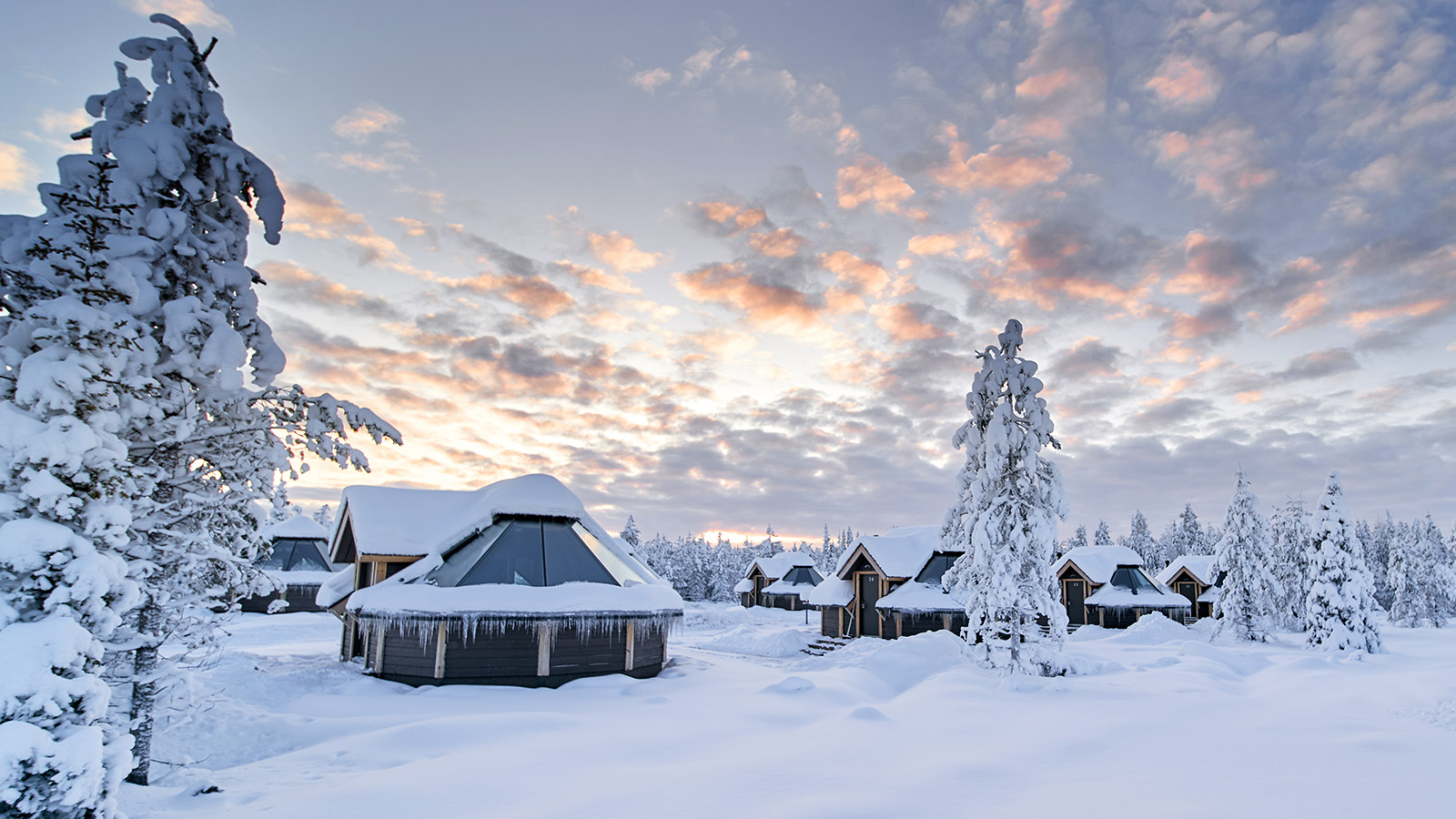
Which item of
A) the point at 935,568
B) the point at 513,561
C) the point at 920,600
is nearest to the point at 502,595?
the point at 513,561

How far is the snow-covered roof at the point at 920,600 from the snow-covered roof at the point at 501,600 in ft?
53.6

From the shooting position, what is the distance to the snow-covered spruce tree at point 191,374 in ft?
24.0

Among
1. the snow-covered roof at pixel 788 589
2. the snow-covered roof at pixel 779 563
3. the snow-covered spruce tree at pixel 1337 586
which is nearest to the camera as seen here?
the snow-covered spruce tree at pixel 1337 586

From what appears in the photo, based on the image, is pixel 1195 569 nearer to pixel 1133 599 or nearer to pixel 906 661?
pixel 1133 599

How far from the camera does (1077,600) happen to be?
43812 millimetres

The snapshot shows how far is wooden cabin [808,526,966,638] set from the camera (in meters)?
31.9

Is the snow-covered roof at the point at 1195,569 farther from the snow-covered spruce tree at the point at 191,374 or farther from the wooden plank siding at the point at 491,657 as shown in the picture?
the snow-covered spruce tree at the point at 191,374

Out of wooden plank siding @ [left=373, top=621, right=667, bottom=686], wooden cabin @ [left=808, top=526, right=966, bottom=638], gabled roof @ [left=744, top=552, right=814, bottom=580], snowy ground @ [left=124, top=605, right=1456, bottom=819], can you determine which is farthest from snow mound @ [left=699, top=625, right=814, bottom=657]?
gabled roof @ [left=744, top=552, right=814, bottom=580]

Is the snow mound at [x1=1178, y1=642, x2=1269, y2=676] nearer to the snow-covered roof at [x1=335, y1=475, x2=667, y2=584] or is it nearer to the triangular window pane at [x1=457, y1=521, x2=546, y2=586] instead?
the snow-covered roof at [x1=335, y1=475, x2=667, y2=584]

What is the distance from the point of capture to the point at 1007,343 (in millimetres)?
21812

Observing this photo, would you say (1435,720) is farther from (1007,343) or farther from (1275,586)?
(1275,586)

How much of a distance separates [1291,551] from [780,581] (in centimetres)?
3686

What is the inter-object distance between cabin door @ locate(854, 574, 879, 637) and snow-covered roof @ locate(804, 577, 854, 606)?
0.55m

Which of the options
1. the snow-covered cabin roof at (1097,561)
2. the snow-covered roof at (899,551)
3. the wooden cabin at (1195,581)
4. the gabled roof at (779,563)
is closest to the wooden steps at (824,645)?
the snow-covered roof at (899,551)
